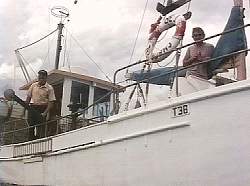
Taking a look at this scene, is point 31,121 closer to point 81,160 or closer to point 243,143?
point 81,160

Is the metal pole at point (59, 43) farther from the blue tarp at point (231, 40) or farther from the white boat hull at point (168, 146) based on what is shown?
the blue tarp at point (231, 40)

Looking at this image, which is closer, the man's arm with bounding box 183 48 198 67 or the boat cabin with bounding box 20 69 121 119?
the man's arm with bounding box 183 48 198 67

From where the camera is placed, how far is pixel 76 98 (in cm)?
1084

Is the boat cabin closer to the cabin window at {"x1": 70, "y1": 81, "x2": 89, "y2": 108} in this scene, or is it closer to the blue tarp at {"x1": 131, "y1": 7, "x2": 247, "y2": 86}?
the cabin window at {"x1": 70, "y1": 81, "x2": 89, "y2": 108}

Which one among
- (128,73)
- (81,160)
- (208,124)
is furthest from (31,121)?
(208,124)

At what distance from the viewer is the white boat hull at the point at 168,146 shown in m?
5.52

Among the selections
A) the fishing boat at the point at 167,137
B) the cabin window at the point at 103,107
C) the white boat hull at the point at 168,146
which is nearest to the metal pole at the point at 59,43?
the cabin window at the point at 103,107

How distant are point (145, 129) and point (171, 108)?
575 mm

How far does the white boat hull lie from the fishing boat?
12 mm

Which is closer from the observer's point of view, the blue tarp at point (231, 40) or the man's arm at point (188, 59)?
the blue tarp at point (231, 40)

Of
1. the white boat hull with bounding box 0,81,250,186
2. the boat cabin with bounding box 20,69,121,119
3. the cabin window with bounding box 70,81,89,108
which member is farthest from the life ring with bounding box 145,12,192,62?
the cabin window with bounding box 70,81,89,108

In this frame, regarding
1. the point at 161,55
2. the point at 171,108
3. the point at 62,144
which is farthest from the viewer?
the point at 62,144

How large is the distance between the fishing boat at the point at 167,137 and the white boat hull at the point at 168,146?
0.5 inches

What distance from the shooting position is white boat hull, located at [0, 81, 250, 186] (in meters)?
5.52
